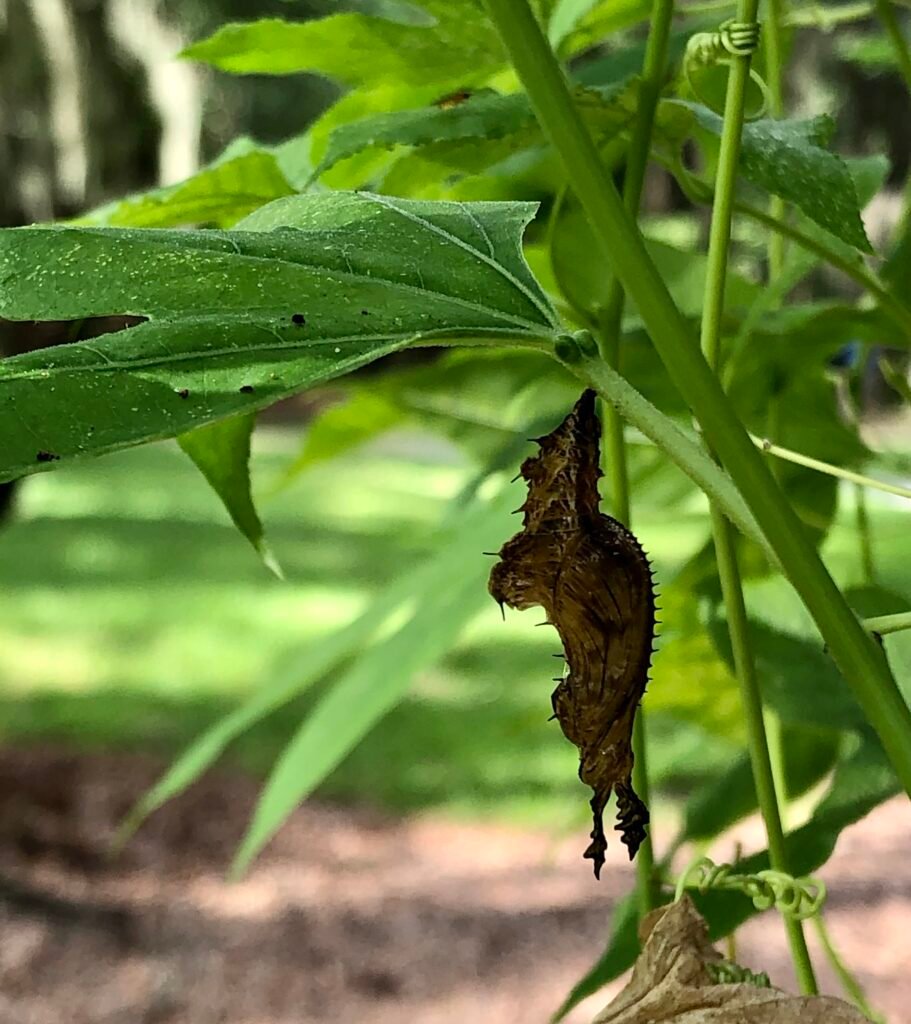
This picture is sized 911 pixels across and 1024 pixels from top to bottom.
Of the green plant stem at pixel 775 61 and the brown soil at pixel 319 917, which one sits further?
the brown soil at pixel 319 917

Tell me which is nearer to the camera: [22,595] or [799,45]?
[22,595]

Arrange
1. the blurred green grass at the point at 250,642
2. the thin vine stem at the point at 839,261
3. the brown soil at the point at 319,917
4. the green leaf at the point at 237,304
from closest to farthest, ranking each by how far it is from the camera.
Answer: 1. the green leaf at the point at 237,304
2. the thin vine stem at the point at 839,261
3. the brown soil at the point at 319,917
4. the blurred green grass at the point at 250,642

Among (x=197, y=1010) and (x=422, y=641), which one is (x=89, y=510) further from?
(x=422, y=641)

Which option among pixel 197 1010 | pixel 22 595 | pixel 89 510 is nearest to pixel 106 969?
pixel 197 1010

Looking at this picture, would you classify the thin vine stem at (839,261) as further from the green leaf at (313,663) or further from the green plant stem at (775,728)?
the green leaf at (313,663)

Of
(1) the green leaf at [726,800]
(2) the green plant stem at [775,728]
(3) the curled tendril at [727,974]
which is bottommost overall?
(3) the curled tendril at [727,974]

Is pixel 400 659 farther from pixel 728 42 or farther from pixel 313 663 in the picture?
pixel 728 42

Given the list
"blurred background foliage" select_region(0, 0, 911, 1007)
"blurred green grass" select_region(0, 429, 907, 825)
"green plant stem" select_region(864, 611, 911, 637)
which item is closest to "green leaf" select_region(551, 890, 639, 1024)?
"blurred background foliage" select_region(0, 0, 911, 1007)

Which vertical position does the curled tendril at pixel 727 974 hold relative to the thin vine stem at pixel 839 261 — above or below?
below

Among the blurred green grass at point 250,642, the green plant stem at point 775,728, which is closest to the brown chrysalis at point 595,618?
the green plant stem at point 775,728
